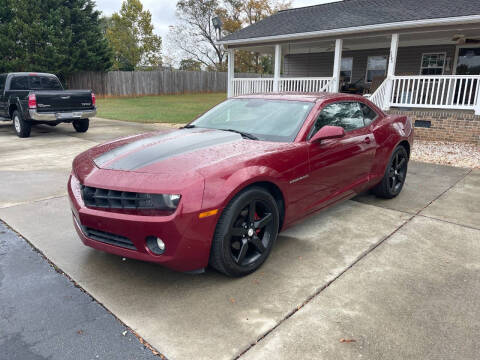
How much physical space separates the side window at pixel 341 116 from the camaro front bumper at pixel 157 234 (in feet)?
5.34

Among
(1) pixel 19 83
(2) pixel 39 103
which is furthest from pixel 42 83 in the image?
(2) pixel 39 103

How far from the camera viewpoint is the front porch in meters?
11.7

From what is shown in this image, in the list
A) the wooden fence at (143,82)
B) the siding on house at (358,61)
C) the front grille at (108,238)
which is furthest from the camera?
the wooden fence at (143,82)

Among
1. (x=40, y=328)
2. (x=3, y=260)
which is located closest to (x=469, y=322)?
(x=40, y=328)

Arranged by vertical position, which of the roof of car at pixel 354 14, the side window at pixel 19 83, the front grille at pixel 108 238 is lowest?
the front grille at pixel 108 238

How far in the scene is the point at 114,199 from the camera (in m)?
2.72

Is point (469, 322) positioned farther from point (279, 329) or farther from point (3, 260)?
point (3, 260)

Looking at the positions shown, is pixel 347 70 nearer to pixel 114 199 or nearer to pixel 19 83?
pixel 19 83

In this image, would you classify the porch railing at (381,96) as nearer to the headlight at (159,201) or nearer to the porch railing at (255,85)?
the porch railing at (255,85)

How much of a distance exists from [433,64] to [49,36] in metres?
24.1

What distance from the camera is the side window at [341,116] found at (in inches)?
153

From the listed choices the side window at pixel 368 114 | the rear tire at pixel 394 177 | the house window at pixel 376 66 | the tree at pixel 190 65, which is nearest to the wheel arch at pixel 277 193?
the side window at pixel 368 114

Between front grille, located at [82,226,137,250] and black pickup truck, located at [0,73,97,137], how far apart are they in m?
8.04

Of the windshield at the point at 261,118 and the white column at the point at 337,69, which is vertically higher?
the white column at the point at 337,69
